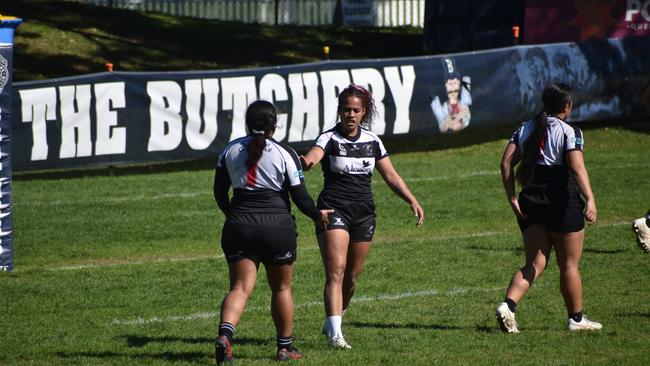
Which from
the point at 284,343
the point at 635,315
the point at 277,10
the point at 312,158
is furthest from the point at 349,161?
the point at 277,10

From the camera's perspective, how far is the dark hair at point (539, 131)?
8.29 meters

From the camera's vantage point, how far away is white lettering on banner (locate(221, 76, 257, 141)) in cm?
1875

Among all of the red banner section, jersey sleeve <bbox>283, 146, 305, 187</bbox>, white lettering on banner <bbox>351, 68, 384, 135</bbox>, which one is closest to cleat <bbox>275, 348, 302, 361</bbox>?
jersey sleeve <bbox>283, 146, 305, 187</bbox>

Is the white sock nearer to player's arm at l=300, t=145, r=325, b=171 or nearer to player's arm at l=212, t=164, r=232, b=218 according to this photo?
player's arm at l=300, t=145, r=325, b=171

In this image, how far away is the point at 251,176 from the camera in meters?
7.26

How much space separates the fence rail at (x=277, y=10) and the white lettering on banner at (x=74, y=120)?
581 inches

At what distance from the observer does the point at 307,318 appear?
9312mm

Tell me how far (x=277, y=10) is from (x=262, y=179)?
2539 centimetres

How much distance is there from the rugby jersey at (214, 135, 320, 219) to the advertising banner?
10588mm

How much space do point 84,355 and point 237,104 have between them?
1118cm

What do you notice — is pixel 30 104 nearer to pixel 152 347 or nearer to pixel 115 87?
pixel 115 87

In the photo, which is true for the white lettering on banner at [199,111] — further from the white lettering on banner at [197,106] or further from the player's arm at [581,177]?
the player's arm at [581,177]

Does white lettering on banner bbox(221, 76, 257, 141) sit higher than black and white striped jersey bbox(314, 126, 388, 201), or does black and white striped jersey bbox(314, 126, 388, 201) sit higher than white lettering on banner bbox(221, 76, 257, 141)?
black and white striped jersey bbox(314, 126, 388, 201)

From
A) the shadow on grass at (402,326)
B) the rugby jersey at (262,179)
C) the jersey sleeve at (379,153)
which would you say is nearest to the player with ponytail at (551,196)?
the shadow on grass at (402,326)
